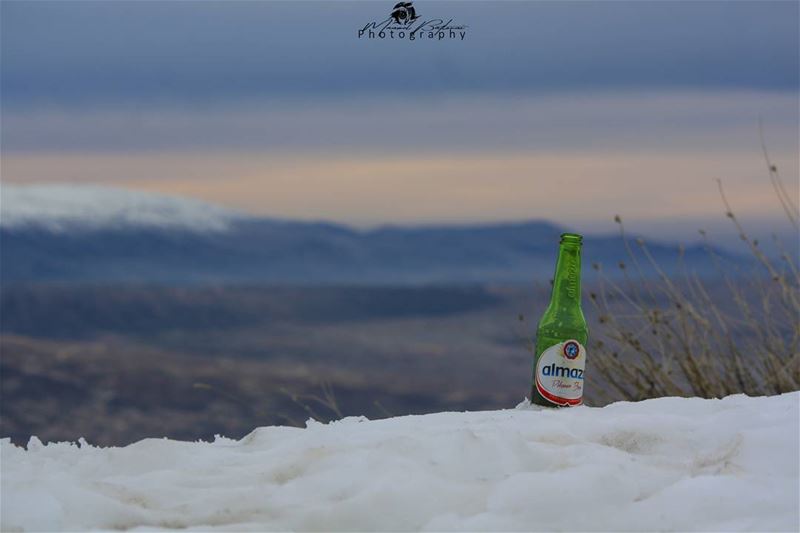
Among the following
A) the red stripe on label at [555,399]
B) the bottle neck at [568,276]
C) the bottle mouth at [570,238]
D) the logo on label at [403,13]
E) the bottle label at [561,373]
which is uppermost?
the logo on label at [403,13]

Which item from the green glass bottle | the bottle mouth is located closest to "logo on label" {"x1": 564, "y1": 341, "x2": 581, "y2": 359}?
the green glass bottle

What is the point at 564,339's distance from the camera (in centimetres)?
292

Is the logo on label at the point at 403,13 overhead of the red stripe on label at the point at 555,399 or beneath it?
overhead

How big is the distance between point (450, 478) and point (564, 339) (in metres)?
0.79

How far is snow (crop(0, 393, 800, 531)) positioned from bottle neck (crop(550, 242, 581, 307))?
41 centimetres

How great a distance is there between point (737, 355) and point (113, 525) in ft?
10.3

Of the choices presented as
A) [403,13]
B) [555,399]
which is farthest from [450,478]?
[403,13]

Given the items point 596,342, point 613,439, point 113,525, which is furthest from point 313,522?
point 596,342

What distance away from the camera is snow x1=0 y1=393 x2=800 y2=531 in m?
2.10

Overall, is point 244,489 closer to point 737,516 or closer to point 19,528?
point 19,528

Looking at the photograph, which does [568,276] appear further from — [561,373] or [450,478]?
[450,478]

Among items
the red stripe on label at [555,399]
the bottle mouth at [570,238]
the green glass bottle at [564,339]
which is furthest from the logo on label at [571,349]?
the bottle mouth at [570,238]

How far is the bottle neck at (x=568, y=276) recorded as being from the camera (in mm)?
2945

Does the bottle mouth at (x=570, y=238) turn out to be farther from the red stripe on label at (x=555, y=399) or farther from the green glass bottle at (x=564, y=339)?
the red stripe on label at (x=555, y=399)
